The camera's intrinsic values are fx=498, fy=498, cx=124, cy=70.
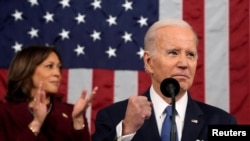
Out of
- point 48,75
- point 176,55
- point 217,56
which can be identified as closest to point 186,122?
point 176,55

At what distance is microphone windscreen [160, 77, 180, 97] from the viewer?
4.09 ft

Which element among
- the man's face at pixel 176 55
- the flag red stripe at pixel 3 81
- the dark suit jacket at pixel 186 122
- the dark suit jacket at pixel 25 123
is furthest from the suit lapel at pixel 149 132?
the flag red stripe at pixel 3 81

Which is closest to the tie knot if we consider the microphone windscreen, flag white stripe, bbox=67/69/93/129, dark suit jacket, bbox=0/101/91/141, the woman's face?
the microphone windscreen

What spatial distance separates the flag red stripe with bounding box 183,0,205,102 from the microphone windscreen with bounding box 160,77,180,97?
146cm

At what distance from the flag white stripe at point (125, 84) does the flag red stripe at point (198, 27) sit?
316mm

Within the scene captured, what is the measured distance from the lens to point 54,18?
2828 millimetres

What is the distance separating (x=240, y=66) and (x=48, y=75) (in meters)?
1.04

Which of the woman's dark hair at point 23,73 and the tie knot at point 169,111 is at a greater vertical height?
the woman's dark hair at point 23,73

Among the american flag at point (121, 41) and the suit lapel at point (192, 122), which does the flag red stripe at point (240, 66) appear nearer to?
the american flag at point (121, 41)

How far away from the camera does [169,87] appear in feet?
4.10

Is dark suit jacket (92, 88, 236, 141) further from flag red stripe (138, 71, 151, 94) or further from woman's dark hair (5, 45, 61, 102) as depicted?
flag red stripe (138, 71, 151, 94)

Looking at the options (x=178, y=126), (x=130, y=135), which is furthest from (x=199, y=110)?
(x=130, y=135)

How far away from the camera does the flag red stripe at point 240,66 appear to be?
264 centimetres

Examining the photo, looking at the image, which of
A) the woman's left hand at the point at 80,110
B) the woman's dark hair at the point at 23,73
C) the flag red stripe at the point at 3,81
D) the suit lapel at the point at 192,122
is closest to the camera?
the suit lapel at the point at 192,122
